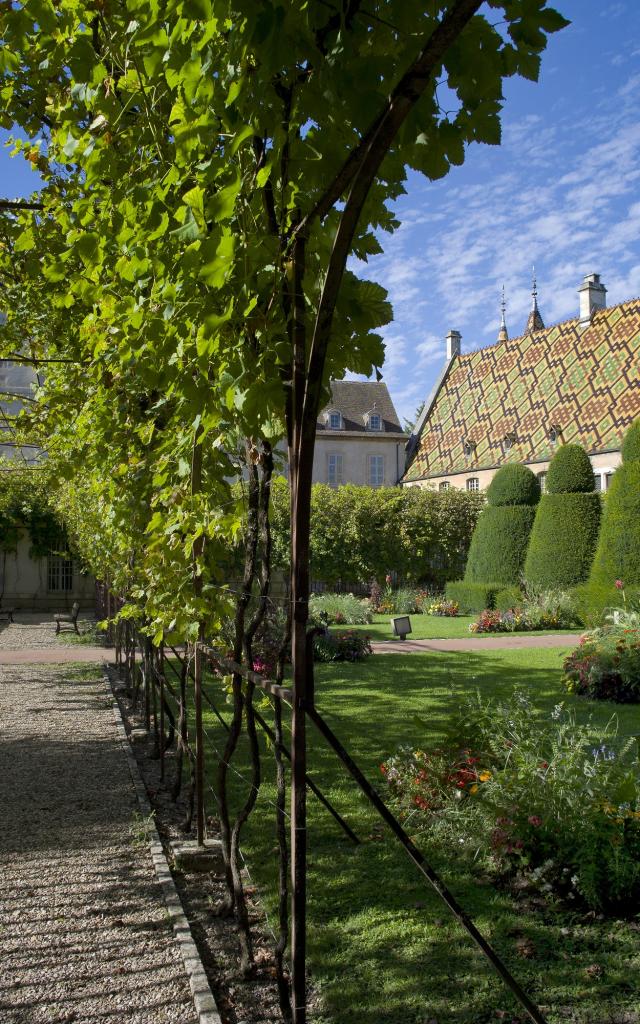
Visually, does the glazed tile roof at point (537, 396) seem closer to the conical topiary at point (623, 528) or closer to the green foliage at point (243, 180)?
the conical topiary at point (623, 528)

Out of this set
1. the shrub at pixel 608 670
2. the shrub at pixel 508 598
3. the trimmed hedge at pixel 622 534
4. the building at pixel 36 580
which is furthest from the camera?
the building at pixel 36 580

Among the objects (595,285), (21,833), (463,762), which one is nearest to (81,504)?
(21,833)

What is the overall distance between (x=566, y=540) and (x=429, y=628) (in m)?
4.47

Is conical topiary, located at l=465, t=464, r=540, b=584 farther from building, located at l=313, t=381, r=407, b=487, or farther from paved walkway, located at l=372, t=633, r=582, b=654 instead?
building, located at l=313, t=381, r=407, b=487

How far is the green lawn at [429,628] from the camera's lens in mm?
16641

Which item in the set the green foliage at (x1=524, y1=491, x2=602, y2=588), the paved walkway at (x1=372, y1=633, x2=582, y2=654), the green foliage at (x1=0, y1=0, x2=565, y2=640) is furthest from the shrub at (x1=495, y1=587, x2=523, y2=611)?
the green foliage at (x1=0, y1=0, x2=565, y2=640)

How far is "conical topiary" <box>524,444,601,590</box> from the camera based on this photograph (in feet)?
65.0

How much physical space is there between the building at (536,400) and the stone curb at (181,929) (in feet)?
86.4

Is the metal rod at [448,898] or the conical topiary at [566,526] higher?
the conical topiary at [566,526]

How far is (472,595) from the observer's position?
21531 mm

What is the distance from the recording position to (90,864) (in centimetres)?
441

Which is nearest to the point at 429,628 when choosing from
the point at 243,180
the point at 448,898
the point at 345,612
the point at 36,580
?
the point at 345,612

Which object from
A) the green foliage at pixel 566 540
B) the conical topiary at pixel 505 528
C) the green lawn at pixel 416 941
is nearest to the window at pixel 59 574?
the conical topiary at pixel 505 528

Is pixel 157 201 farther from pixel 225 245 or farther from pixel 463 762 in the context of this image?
pixel 463 762
